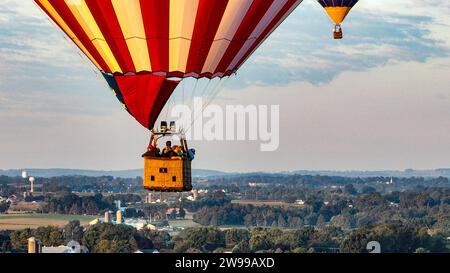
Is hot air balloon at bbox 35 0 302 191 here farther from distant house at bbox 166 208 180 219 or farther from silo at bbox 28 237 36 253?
distant house at bbox 166 208 180 219


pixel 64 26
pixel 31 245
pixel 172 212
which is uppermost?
pixel 64 26

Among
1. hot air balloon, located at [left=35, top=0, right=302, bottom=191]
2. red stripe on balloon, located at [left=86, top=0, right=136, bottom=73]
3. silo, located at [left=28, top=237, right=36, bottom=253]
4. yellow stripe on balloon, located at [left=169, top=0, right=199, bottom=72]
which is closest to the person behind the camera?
yellow stripe on balloon, located at [left=169, top=0, right=199, bottom=72]

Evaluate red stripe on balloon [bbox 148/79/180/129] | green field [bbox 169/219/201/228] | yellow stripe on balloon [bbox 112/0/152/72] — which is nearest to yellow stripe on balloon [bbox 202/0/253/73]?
red stripe on balloon [bbox 148/79/180/129]

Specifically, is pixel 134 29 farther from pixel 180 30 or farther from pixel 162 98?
pixel 162 98

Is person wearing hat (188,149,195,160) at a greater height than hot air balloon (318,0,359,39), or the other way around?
hot air balloon (318,0,359,39)

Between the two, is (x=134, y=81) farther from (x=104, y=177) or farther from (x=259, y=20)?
(x=104, y=177)

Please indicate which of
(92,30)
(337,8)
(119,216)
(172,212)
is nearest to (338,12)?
(337,8)

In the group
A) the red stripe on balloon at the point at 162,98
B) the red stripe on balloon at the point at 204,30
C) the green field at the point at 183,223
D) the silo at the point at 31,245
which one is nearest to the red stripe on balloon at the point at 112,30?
the red stripe on balloon at the point at 162,98
